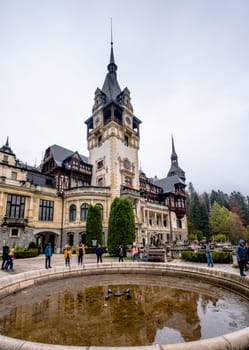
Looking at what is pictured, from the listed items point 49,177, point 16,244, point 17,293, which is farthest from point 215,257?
point 49,177

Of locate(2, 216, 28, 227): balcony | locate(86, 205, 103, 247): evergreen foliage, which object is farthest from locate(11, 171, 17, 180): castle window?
locate(86, 205, 103, 247): evergreen foliage

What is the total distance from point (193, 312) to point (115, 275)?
7.31 m

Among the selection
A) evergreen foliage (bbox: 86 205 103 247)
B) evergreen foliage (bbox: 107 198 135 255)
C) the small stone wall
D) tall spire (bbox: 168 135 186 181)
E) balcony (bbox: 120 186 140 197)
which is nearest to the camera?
the small stone wall

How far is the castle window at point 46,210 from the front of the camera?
30770mm

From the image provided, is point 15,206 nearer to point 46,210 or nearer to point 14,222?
point 14,222

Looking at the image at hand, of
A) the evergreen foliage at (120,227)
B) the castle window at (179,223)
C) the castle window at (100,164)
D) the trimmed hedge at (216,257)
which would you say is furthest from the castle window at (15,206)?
the castle window at (179,223)

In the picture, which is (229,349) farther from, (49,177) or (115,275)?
(49,177)

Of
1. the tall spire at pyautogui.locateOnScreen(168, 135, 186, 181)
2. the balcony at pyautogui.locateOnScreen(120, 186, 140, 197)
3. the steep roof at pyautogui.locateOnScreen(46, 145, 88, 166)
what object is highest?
the tall spire at pyautogui.locateOnScreen(168, 135, 186, 181)

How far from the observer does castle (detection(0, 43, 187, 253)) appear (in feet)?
93.2

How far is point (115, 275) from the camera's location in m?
13.0

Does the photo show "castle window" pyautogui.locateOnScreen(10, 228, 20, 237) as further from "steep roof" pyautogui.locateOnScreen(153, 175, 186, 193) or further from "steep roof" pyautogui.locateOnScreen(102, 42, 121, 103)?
"steep roof" pyautogui.locateOnScreen(153, 175, 186, 193)

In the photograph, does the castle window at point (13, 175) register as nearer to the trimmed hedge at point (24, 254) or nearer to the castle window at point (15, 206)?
the castle window at point (15, 206)

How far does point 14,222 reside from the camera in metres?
26.8

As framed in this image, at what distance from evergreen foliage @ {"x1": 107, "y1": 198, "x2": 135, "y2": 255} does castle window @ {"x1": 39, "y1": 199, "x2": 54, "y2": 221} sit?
1191 cm
